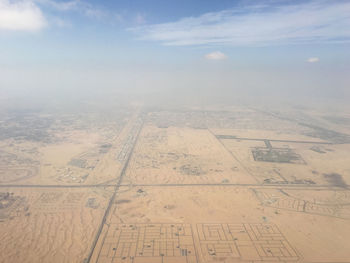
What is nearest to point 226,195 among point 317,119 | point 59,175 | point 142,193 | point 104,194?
point 142,193

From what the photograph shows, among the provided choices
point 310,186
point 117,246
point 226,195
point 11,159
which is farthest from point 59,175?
point 310,186

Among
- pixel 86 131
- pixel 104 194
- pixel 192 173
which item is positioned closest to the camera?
pixel 104 194

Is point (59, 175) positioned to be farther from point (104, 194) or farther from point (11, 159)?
point (11, 159)

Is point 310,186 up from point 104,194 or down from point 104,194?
down

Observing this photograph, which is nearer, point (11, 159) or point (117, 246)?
point (117, 246)

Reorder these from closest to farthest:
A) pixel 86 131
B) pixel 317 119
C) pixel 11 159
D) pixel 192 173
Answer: pixel 192 173 < pixel 11 159 < pixel 86 131 < pixel 317 119

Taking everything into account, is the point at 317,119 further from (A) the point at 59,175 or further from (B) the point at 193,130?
(A) the point at 59,175
